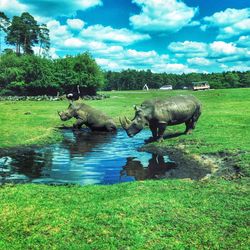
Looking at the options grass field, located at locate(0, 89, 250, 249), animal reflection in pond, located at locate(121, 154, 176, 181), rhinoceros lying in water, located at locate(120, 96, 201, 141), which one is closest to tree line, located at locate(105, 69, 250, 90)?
rhinoceros lying in water, located at locate(120, 96, 201, 141)

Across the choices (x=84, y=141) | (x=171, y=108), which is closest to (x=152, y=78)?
(x=84, y=141)

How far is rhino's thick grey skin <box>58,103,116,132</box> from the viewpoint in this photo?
25141 mm

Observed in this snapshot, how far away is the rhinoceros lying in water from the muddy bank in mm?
2312

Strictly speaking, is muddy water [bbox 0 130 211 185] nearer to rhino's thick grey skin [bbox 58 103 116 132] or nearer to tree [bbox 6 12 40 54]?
rhino's thick grey skin [bbox 58 103 116 132]

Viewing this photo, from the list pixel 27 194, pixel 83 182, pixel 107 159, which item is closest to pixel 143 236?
pixel 27 194

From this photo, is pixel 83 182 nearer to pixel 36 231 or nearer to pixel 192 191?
pixel 192 191

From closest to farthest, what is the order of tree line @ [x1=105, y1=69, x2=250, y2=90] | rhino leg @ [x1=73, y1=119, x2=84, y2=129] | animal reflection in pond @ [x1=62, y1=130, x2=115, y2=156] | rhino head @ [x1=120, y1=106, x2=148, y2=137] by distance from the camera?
animal reflection in pond @ [x1=62, y1=130, x2=115, y2=156], rhino head @ [x1=120, y1=106, x2=148, y2=137], rhino leg @ [x1=73, y1=119, x2=84, y2=129], tree line @ [x1=105, y1=69, x2=250, y2=90]

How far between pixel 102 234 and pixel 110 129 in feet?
57.3

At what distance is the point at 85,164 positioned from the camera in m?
15.4

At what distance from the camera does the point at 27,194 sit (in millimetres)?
10336

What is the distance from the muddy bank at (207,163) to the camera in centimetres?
1323

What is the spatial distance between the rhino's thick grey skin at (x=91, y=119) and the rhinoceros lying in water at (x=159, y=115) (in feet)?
15.6

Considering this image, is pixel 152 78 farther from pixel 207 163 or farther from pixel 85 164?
pixel 85 164

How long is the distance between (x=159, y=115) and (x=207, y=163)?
5505 millimetres
